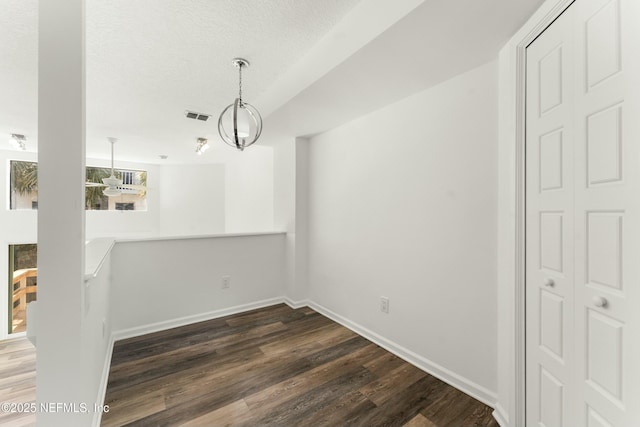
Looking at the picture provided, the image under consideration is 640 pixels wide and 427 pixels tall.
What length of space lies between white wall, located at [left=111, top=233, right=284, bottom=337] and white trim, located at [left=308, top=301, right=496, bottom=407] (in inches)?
47.0

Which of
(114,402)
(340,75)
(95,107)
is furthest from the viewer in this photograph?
(95,107)

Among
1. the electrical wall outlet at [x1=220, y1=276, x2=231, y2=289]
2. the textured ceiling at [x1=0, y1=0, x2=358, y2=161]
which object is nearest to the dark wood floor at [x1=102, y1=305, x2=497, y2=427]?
the electrical wall outlet at [x1=220, y1=276, x2=231, y2=289]

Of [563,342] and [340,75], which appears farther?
[340,75]

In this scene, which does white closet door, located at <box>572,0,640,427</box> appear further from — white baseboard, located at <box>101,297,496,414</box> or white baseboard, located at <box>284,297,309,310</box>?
white baseboard, located at <box>284,297,309,310</box>

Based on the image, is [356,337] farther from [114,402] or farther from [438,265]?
[114,402]

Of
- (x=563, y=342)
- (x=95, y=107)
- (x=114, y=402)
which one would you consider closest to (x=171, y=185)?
(x=95, y=107)

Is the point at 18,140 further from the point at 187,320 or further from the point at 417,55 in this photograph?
the point at 417,55

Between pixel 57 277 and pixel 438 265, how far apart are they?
219 centimetres

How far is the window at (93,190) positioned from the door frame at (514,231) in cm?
523

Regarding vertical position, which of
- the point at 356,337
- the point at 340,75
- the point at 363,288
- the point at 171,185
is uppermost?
the point at 340,75

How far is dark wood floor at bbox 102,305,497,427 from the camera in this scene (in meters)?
1.59

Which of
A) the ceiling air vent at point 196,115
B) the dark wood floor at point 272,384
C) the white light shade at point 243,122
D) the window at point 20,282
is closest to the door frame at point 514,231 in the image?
the dark wood floor at point 272,384

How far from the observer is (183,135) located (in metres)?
3.83

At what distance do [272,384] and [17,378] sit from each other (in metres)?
2.16
